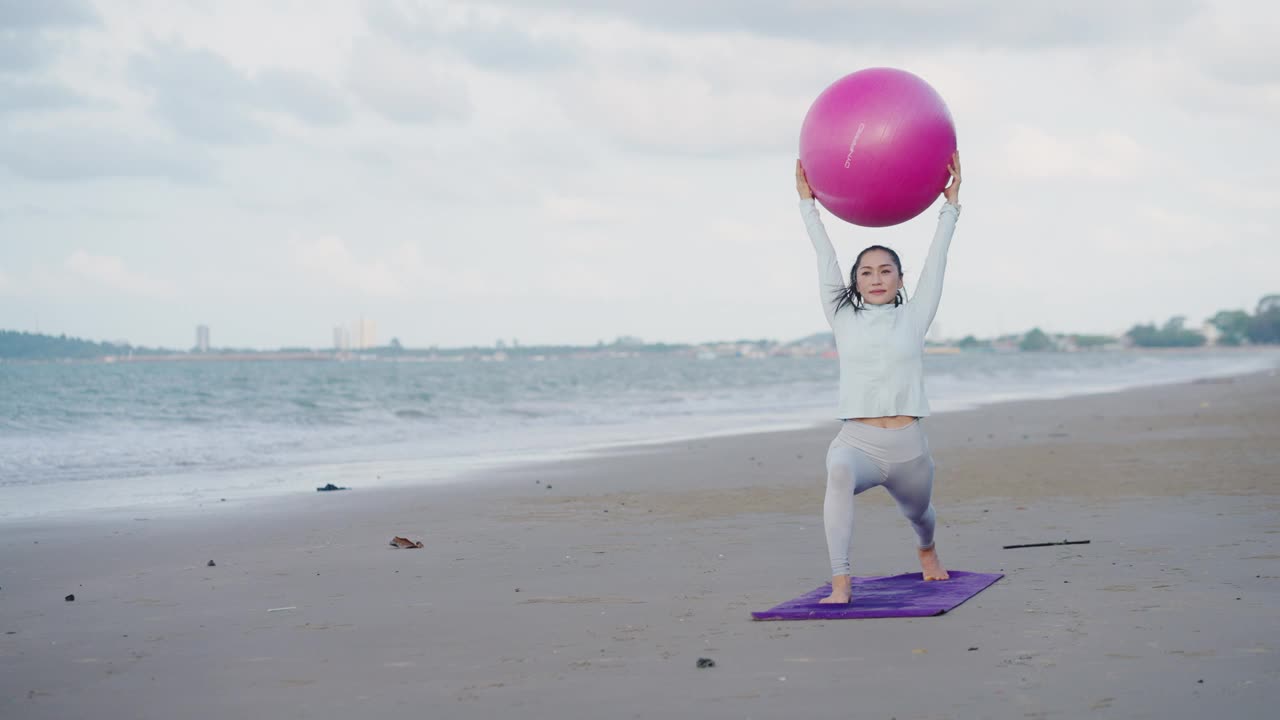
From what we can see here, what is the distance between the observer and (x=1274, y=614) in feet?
15.6

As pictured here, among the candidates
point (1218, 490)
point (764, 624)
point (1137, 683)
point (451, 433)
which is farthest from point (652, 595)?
point (451, 433)

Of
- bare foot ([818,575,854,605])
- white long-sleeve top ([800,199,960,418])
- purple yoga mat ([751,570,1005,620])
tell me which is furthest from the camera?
white long-sleeve top ([800,199,960,418])

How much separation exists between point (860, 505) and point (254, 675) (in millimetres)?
5790

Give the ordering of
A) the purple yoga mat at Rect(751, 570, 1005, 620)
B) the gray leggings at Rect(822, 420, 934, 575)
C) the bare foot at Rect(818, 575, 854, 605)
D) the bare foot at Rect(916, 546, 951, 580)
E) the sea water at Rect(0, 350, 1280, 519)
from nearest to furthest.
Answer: the purple yoga mat at Rect(751, 570, 1005, 620) → the bare foot at Rect(818, 575, 854, 605) → the gray leggings at Rect(822, 420, 934, 575) → the bare foot at Rect(916, 546, 951, 580) → the sea water at Rect(0, 350, 1280, 519)

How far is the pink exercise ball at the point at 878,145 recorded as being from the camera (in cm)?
545

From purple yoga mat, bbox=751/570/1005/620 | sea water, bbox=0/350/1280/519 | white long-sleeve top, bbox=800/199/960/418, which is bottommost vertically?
sea water, bbox=0/350/1280/519

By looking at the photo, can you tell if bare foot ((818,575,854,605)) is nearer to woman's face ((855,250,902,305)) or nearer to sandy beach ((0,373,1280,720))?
sandy beach ((0,373,1280,720))

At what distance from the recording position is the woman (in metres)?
5.41

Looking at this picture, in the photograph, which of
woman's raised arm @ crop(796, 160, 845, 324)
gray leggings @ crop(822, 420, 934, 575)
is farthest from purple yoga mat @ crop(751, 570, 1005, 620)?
woman's raised arm @ crop(796, 160, 845, 324)

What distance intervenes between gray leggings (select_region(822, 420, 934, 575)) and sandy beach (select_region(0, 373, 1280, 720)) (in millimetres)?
472

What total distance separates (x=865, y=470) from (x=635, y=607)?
1.18 meters

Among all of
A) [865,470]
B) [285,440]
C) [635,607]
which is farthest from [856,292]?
[285,440]

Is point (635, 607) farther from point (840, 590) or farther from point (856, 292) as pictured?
point (856, 292)

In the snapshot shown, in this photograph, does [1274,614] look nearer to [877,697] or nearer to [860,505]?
[877,697]
